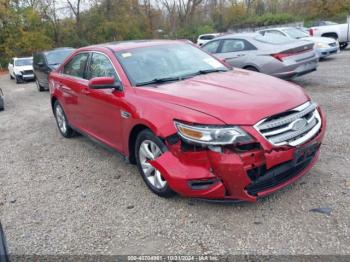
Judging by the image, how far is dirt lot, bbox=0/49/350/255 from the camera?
305cm

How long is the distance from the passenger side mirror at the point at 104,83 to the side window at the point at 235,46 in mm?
5221

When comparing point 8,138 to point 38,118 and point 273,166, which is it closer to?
point 38,118

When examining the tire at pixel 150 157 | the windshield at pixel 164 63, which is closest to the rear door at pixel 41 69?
the windshield at pixel 164 63

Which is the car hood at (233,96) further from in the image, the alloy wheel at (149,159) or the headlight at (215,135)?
the alloy wheel at (149,159)

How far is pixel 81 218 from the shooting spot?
12.0 feet

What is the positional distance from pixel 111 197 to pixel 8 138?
13.5 feet

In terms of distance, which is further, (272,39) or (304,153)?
(272,39)

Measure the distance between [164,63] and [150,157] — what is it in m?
1.30

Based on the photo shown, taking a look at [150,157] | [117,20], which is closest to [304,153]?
[150,157]

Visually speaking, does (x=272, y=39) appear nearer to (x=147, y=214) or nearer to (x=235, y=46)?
(x=235, y=46)

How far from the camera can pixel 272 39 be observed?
28.5 ft

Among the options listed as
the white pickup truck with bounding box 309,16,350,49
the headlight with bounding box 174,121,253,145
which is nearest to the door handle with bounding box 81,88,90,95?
the headlight with bounding box 174,121,253,145

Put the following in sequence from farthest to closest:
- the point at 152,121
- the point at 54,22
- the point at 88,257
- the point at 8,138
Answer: the point at 54,22
the point at 8,138
the point at 152,121
the point at 88,257

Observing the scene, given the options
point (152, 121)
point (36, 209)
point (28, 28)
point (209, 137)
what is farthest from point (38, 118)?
point (28, 28)
